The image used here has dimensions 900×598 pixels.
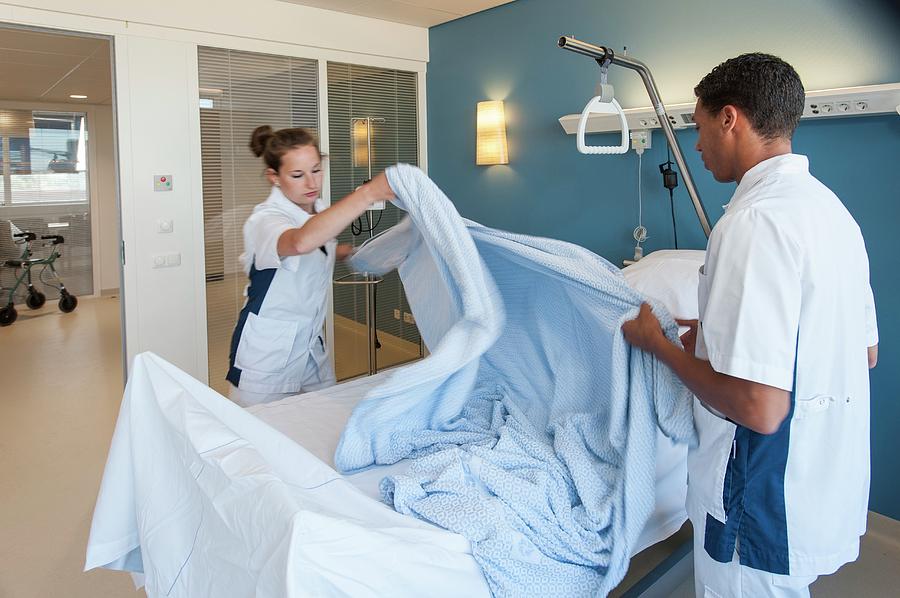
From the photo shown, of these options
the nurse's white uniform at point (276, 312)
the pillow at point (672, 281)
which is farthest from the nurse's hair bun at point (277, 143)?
the pillow at point (672, 281)

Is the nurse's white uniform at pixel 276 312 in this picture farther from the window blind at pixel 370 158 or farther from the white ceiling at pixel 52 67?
the window blind at pixel 370 158

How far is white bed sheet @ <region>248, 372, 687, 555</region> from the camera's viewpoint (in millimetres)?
1852

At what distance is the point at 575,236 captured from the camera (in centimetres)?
381

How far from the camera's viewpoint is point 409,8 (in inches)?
159

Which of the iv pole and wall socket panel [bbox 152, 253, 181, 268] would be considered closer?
wall socket panel [bbox 152, 253, 181, 268]

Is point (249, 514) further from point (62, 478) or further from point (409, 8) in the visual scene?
point (409, 8)

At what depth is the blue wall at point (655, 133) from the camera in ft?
8.64

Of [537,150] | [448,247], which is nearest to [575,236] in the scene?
[537,150]

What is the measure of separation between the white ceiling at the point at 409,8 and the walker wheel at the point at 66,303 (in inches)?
179

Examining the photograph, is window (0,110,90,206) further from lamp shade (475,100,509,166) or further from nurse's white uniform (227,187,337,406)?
nurse's white uniform (227,187,337,406)

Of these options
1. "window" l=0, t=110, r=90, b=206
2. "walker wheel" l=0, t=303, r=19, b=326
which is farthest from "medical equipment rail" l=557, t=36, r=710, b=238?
"window" l=0, t=110, r=90, b=206

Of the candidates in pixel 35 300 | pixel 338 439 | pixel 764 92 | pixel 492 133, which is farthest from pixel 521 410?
pixel 35 300

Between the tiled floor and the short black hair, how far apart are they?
1.39m

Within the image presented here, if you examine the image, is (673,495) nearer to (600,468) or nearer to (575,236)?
(600,468)
